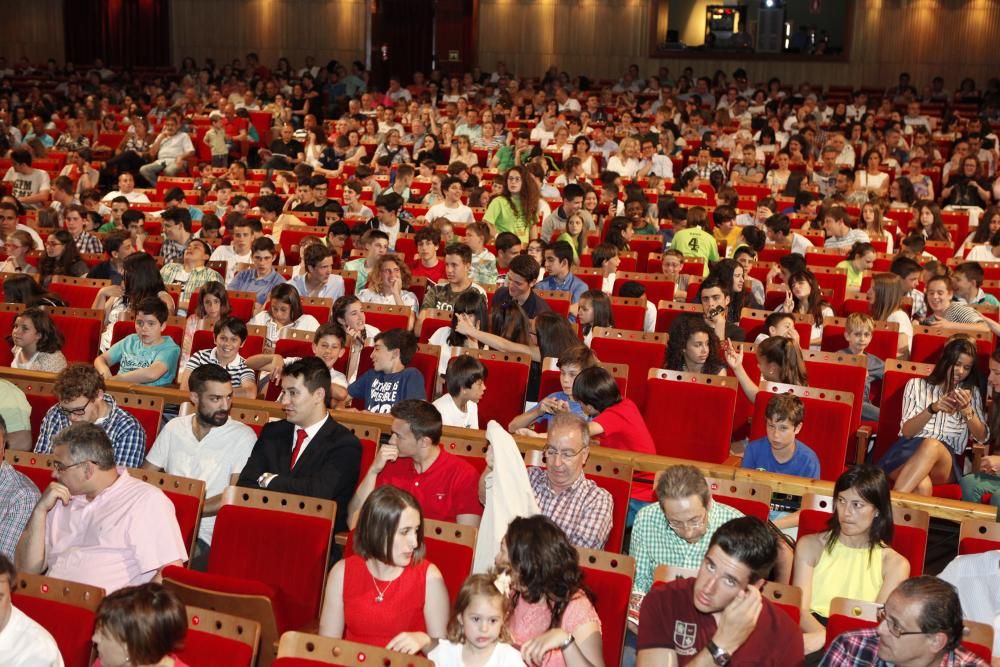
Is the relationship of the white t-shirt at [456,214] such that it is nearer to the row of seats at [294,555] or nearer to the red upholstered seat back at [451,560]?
the row of seats at [294,555]

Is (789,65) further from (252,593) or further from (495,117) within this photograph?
(252,593)

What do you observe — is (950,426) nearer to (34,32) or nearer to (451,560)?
(451,560)

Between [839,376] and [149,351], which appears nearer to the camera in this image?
[839,376]

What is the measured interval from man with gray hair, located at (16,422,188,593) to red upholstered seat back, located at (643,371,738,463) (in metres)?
2.28

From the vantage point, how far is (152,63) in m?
21.4

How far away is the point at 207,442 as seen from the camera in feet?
15.6

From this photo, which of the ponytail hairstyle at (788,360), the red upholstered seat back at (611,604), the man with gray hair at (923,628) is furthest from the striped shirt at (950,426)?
the man with gray hair at (923,628)

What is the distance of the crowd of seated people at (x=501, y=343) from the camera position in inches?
133

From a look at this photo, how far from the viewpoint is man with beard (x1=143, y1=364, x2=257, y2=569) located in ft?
15.5

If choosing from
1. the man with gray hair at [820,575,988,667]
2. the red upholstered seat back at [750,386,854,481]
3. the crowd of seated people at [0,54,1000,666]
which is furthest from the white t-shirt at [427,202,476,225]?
the man with gray hair at [820,575,988,667]

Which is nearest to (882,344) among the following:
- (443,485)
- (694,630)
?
(443,485)

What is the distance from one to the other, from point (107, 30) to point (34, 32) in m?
1.34

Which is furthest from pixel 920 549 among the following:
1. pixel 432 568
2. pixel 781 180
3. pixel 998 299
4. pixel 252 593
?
pixel 781 180

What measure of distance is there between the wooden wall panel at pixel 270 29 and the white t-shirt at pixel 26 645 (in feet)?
61.7
